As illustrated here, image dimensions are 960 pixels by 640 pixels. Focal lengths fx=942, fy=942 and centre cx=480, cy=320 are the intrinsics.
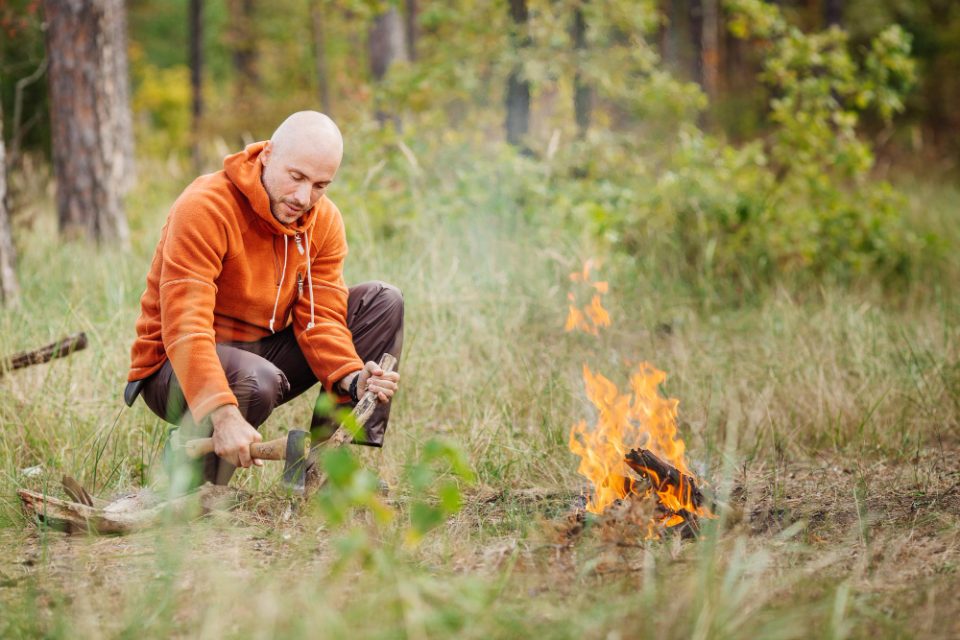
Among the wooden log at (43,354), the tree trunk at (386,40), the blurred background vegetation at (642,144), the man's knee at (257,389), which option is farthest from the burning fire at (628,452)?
the tree trunk at (386,40)

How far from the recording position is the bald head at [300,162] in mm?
3121

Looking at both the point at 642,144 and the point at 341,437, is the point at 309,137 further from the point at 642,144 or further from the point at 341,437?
the point at 642,144

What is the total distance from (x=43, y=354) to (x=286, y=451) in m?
1.54

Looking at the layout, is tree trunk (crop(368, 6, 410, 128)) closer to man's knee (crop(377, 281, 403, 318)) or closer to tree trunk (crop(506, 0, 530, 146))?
tree trunk (crop(506, 0, 530, 146))

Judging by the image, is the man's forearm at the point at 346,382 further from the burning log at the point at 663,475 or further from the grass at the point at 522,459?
the burning log at the point at 663,475

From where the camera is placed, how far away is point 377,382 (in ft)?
10.6

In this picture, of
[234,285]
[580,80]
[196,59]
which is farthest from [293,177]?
[196,59]

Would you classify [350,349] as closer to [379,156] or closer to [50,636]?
[50,636]

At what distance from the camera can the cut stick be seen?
307cm

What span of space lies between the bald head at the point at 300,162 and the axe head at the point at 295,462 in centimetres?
78

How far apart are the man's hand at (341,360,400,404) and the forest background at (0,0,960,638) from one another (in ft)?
1.11

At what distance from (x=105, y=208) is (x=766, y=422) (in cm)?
527

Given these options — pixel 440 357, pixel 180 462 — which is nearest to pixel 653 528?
pixel 180 462

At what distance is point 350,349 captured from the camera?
349cm
